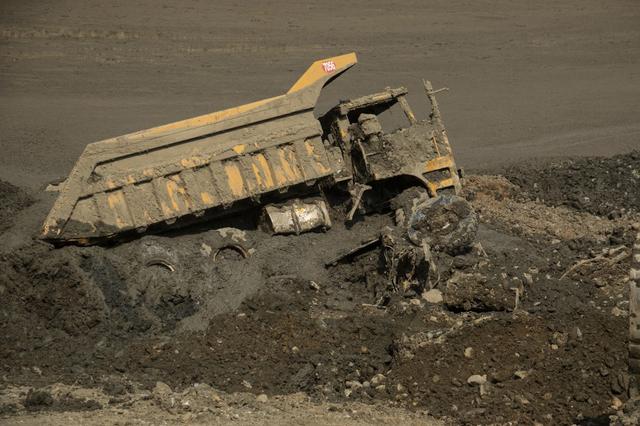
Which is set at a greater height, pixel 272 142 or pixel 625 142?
pixel 272 142

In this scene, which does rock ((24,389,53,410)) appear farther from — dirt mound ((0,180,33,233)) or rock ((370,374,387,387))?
dirt mound ((0,180,33,233))

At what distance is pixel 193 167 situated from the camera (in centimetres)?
1329

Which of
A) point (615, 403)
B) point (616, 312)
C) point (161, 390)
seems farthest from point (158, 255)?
point (615, 403)

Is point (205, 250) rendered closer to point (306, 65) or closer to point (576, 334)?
point (576, 334)

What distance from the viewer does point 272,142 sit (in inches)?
538

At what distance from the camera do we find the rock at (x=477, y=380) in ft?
33.9

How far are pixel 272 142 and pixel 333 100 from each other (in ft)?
21.1

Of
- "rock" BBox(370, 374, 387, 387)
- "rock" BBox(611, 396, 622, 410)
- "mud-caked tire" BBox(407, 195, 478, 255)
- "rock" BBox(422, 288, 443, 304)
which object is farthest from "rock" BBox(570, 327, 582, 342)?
"mud-caked tire" BBox(407, 195, 478, 255)

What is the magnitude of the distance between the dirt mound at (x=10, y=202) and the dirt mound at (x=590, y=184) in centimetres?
734

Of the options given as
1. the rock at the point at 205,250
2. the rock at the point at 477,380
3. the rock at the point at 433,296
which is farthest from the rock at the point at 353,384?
the rock at the point at 205,250

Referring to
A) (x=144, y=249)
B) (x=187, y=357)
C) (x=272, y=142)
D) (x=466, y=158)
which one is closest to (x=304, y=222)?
(x=272, y=142)

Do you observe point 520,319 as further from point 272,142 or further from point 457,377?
point 272,142

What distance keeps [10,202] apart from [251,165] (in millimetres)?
3269

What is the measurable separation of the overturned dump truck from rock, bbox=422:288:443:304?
7.21ft
